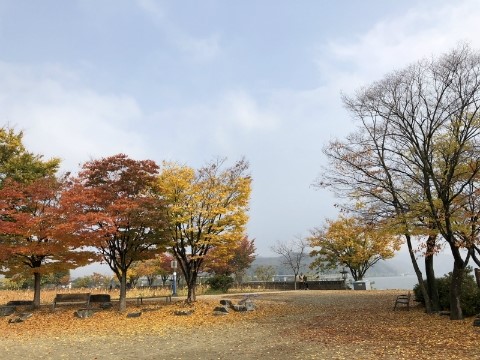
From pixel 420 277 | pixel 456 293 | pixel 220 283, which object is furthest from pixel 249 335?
pixel 220 283

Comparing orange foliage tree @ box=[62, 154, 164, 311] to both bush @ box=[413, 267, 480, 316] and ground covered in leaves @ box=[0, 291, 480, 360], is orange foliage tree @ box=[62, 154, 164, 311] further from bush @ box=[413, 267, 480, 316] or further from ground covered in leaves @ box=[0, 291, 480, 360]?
bush @ box=[413, 267, 480, 316]

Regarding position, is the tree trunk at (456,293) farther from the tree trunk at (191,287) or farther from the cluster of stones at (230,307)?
the tree trunk at (191,287)

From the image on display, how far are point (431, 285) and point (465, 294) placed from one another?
1.53 metres

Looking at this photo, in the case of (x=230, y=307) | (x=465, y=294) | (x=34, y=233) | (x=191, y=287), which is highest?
(x=34, y=233)

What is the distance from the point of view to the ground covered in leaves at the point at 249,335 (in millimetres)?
8859

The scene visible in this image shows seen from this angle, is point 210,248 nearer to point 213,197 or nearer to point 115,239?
point 213,197

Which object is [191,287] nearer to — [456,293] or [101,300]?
[101,300]

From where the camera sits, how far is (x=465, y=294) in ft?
42.3

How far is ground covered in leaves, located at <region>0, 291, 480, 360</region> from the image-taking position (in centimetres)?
886

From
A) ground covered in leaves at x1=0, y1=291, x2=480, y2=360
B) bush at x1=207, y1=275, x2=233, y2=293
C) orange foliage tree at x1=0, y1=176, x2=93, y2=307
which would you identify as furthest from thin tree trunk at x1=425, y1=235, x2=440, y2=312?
bush at x1=207, y1=275, x2=233, y2=293

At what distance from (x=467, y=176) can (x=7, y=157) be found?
76.9 ft

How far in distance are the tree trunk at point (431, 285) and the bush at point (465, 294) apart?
0.25m

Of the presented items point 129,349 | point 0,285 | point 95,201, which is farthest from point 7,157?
point 0,285

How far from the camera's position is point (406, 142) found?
1347cm
